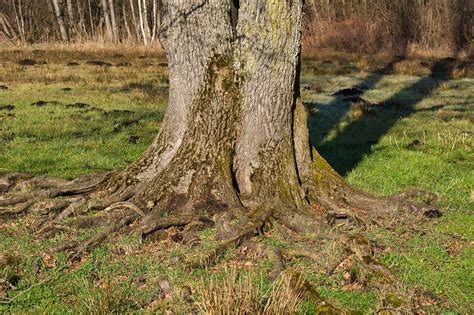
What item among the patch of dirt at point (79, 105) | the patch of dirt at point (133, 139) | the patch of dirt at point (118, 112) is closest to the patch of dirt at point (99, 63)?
the patch of dirt at point (79, 105)

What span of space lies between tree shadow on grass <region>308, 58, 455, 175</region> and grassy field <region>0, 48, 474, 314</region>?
1.6 inches

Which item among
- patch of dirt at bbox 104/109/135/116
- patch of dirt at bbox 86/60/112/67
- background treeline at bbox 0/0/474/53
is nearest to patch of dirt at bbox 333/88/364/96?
patch of dirt at bbox 104/109/135/116

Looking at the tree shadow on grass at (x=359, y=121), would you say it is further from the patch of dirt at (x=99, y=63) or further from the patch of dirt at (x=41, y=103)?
the patch of dirt at (x=99, y=63)

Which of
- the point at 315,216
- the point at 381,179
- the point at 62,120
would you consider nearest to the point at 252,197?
the point at 315,216

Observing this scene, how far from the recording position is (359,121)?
14461 millimetres

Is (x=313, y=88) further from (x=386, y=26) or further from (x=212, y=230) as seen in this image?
(x=212, y=230)

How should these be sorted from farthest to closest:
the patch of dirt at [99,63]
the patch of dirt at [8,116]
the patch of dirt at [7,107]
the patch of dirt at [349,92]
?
1. the patch of dirt at [99,63]
2. the patch of dirt at [349,92]
3. the patch of dirt at [7,107]
4. the patch of dirt at [8,116]

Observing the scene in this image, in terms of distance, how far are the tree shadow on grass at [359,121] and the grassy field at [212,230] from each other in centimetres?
4

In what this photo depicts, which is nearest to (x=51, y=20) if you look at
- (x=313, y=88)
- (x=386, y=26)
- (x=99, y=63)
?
(x=99, y=63)

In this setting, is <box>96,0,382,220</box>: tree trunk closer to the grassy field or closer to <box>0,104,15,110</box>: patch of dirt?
the grassy field

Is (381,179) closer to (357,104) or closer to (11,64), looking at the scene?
(357,104)

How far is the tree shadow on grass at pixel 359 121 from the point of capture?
10602 millimetres

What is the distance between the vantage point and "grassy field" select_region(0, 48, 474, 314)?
4938 millimetres

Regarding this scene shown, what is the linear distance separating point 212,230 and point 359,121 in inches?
353
